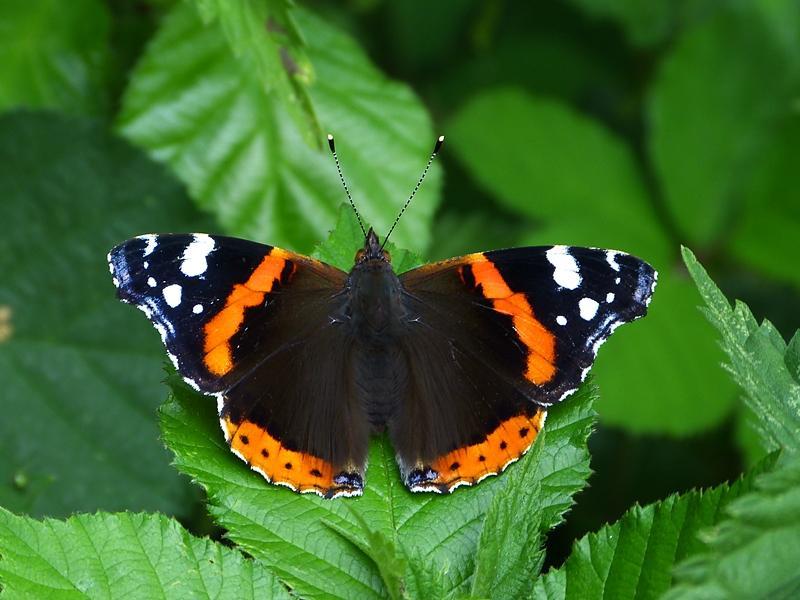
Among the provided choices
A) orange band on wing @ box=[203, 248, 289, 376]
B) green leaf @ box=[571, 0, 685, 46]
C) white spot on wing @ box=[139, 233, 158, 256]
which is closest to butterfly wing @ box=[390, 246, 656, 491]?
orange band on wing @ box=[203, 248, 289, 376]

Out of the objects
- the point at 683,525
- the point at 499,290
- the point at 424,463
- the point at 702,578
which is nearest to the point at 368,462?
the point at 424,463

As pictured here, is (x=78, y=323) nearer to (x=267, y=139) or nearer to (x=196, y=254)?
(x=267, y=139)

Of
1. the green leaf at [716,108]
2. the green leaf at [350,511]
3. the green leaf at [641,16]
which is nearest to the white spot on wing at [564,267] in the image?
the green leaf at [350,511]

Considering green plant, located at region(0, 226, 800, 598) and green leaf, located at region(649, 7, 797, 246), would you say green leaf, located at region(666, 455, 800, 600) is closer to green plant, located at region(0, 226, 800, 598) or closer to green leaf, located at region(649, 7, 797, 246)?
green plant, located at region(0, 226, 800, 598)

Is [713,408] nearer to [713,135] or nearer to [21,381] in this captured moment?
[713,135]

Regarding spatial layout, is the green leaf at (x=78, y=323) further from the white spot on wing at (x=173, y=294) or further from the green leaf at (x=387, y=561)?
the green leaf at (x=387, y=561)

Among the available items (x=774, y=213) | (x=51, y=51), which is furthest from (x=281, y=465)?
(x=774, y=213)
